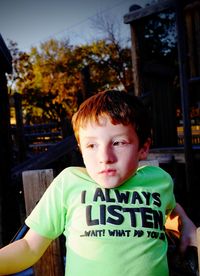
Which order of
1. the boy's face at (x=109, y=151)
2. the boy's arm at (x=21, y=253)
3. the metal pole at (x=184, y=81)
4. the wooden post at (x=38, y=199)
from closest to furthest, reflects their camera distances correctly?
the boy's arm at (x=21, y=253) → the boy's face at (x=109, y=151) → the wooden post at (x=38, y=199) → the metal pole at (x=184, y=81)

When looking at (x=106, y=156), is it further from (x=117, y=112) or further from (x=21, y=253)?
(x=21, y=253)

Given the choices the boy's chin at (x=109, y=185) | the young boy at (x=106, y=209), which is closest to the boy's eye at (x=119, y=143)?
the young boy at (x=106, y=209)

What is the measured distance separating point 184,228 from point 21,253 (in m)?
0.71

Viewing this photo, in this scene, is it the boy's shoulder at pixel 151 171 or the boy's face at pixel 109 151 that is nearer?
the boy's face at pixel 109 151

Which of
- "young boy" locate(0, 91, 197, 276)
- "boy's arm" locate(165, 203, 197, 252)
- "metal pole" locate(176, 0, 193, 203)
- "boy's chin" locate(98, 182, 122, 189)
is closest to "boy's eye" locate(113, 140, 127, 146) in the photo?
"young boy" locate(0, 91, 197, 276)

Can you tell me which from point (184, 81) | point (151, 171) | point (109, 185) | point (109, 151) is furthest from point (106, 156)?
point (184, 81)

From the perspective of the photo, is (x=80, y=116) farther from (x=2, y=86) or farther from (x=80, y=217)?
(x=2, y=86)

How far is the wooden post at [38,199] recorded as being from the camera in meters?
1.54

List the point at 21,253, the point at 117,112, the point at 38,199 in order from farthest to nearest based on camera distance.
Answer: the point at 38,199 → the point at 117,112 → the point at 21,253

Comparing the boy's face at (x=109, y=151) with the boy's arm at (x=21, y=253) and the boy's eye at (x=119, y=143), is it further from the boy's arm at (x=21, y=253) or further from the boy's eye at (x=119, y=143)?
the boy's arm at (x=21, y=253)

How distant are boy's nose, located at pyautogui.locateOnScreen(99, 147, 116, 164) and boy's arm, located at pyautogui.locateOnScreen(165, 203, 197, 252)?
0.47 m

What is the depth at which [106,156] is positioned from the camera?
118 centimetres

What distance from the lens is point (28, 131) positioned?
1054 centimetres

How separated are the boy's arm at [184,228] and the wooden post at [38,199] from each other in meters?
0.59
